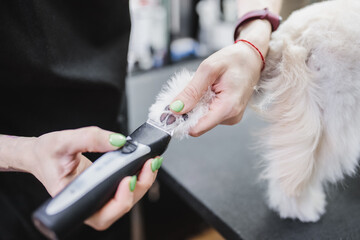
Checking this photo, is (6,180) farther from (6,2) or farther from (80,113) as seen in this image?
(6,2)

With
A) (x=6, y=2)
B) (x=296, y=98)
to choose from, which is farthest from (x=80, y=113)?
(x=296, y=98)

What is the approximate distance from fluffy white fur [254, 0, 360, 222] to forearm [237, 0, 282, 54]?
0.05 ft

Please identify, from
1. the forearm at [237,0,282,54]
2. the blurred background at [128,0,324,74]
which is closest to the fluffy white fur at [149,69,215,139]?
the forearm at [237,0,282,54]

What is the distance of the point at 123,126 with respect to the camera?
701 mm

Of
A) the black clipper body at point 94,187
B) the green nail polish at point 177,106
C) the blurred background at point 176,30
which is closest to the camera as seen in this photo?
the black clipper body at point 94,187

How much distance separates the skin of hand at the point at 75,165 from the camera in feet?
1.01

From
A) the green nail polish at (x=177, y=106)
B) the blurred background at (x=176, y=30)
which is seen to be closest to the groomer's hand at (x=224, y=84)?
the green nail polish at (x=177, y=106)

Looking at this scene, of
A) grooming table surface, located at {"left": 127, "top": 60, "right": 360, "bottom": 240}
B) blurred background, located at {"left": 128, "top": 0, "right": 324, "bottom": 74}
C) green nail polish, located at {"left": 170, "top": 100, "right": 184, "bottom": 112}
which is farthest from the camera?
blurred background, located at {"left": 128, "top": 0, "right": 324, "bottom": 74}

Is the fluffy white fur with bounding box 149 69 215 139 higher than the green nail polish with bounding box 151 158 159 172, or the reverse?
the fluffy white fur with bounding box 149 69 215 139

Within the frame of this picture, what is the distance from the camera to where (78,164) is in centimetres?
34

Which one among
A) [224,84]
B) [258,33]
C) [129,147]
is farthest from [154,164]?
[258,33]

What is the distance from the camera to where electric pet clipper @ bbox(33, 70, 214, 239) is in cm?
28

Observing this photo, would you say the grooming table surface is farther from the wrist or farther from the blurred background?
the blurred background

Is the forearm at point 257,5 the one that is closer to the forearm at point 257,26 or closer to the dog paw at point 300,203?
the forearm at point 257,26
